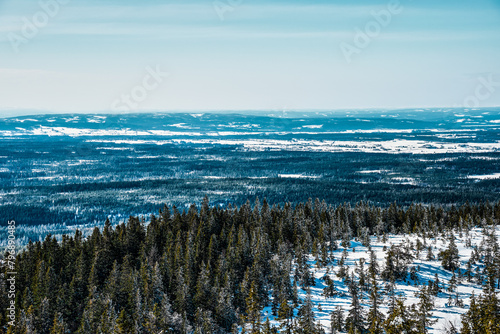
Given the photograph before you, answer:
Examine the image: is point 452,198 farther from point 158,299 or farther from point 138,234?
point 158,299

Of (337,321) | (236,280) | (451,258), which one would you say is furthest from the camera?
Answer: (451,258)

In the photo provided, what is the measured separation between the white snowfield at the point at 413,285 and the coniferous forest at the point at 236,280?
0.48 meters

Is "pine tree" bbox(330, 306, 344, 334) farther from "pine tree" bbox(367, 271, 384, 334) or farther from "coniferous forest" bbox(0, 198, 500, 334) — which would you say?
"pine tree" bbox(367, 271, 384, 334)

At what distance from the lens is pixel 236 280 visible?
78375 millimetres

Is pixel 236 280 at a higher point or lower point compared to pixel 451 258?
lower

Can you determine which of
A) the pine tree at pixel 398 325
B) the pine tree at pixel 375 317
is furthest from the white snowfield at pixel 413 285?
the pine tree at pixel 398 325

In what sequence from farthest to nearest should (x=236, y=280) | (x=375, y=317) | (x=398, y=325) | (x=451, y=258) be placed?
(x=451, y=258), (x=236, y=280), (x=375, y=317), (x=398, y=325)

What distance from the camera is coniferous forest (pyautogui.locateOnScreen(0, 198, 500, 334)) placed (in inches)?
2429

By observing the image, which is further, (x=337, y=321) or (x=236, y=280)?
(x=236, y=280)

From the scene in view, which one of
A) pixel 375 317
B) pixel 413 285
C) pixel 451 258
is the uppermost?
pixel 375 317

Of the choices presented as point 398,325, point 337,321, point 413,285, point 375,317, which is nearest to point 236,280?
point 337,321

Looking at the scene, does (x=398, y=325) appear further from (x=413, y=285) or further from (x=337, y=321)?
(x=413, y=285)

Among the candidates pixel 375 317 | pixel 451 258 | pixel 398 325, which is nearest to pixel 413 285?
pixel 451 258

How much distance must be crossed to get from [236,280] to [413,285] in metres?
27.3
